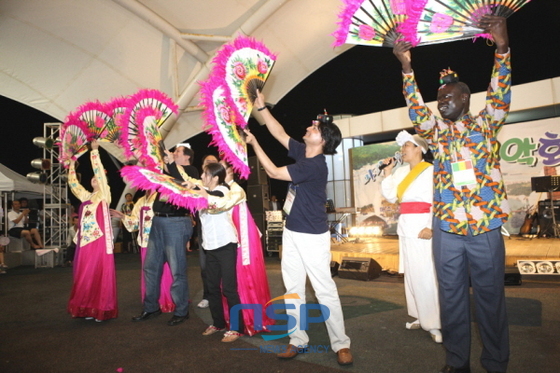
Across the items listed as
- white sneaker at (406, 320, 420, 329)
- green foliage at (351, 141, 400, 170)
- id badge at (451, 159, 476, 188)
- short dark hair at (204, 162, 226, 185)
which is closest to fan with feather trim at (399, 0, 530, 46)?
id badge at (451, 159, 476, 188)

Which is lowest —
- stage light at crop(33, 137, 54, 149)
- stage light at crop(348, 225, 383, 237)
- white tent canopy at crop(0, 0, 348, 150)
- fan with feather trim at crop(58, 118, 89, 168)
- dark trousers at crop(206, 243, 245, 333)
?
stage light at crop(348, 225, 383, 237)

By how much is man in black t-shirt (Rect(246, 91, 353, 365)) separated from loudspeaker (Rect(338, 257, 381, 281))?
315 cm

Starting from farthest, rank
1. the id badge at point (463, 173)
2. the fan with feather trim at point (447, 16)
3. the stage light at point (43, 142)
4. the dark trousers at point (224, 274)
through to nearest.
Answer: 1. the stage light at point (43, 142)
2. the dark trousers at point (224, 274)
3. the id badge at point (463, 173)
4. the fan with feather trim at point (447, 16)

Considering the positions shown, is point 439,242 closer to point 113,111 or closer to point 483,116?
point 483,116

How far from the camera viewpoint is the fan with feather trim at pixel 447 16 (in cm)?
177

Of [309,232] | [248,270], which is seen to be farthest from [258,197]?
[309,232]

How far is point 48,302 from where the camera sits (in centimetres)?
513

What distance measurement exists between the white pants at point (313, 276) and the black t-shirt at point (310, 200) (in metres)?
0.06

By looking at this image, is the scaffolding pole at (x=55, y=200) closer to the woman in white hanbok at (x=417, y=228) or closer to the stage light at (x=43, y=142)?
the stage light at (x=43, y=142)

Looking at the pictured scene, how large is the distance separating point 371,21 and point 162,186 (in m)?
1.70

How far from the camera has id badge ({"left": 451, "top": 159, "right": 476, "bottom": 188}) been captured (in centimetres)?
204

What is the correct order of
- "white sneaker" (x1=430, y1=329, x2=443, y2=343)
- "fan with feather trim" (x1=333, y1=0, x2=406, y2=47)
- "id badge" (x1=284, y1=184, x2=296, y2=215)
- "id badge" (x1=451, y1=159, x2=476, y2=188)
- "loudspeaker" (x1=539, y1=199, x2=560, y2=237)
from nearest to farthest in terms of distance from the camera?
"fan with feather trim" (x1=333, y1=0, x2=406, y2=47) < "id badge" (x1=451, y1=159, x2=476, y2=188) < "id badge" (x1=284, y1=184, x2=296, y2=215) < "white sneaker" (x1=430, y1=329, x2=443, y2=343) < "loudspeaker" (x1=539, y1=199, x2=560, y2=237)

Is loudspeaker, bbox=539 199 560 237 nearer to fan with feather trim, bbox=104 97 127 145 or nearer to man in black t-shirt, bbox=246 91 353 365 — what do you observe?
man in black t-shirt, bbox=246 91 353 365

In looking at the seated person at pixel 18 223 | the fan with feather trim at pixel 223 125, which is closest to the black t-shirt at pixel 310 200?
the fan with feather trim at pixel 223 125
